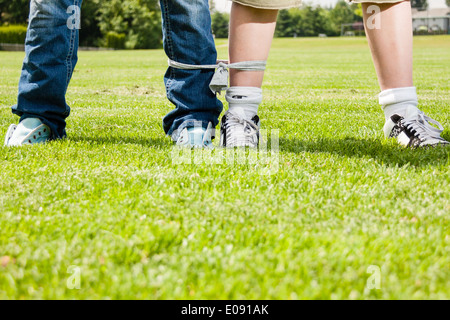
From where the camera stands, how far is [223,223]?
1473mm

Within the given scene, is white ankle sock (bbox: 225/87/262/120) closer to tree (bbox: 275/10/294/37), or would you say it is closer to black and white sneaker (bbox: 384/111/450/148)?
black and white sneaker (bbox: 384/111/450/148)

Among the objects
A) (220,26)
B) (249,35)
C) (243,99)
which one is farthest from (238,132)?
(220,26)

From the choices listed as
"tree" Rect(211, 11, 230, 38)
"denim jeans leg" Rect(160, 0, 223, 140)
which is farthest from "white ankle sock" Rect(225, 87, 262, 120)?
"tree" Rect(211, 11, 230, 38)

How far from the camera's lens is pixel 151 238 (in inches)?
52.4

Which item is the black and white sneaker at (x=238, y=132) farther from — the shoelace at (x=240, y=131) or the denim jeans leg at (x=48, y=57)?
the denim jeans leg at (x=48, y=57)

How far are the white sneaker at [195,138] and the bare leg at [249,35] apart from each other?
326mm

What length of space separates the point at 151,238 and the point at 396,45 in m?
1.99

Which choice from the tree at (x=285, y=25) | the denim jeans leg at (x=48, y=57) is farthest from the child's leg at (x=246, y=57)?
the tree at (x=285, y=25)

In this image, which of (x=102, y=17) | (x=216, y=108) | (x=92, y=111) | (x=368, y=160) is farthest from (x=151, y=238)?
(x=102, y=17)

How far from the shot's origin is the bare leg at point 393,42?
2719 millimetres

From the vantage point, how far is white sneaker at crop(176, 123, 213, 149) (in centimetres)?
261

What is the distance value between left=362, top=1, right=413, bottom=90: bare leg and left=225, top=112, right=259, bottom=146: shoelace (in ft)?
2.63

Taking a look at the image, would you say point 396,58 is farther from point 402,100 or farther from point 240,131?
point 240,131
